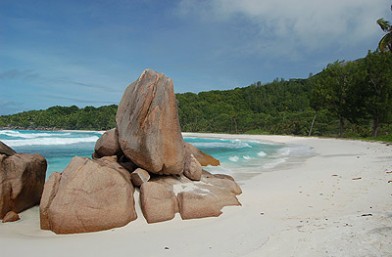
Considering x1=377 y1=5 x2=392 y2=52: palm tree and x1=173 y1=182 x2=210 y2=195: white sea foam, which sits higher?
x1=377 y1=5 x2=392 y2=52: palm tree

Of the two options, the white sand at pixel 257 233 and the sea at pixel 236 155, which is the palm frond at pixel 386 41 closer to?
the sea at pixel 236 155

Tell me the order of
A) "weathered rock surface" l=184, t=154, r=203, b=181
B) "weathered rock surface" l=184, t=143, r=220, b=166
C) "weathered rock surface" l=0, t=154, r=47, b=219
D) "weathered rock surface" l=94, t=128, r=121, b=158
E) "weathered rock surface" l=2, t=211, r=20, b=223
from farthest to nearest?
"weathered rock surface" l=184, t=143, r=220, b=166 → "weathered rock surface" l=94, t=128, r=121, b=158 → "weathered rock surface" l=184, t=154, r=203, b=181 → "weathered rock surface" l=0, t=154, r=47, b=219 → "weathered rock surface" l=2, t=211, r=20, b=223

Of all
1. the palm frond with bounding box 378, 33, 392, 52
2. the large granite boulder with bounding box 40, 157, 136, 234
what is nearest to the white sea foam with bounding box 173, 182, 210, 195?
the large granite boulder with bounding box 40, 157, 136, 234

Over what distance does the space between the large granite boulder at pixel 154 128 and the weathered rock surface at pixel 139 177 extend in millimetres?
167

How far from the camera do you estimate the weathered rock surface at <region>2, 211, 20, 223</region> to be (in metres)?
7.76

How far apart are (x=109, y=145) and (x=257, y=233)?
238 inches

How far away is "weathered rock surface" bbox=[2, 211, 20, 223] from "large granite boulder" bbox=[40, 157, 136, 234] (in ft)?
4.36

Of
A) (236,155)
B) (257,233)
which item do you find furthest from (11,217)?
(236,155)

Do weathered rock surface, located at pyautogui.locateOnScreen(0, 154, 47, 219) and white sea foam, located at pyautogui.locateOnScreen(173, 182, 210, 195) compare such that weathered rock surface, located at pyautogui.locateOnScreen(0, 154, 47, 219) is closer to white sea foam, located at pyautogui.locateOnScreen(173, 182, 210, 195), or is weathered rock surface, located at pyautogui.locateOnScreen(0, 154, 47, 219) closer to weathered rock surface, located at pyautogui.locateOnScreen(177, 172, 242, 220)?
white sea foam, located at pyautogui.locateOnScreen(173, 182, 210, 195)

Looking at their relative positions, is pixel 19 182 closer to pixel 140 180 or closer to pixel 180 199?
pixel 140 180

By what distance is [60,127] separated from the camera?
14175cm

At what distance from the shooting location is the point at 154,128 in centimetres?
855

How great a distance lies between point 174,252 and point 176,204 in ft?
7.75

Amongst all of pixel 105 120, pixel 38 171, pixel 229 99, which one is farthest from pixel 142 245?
pixel 105 120
